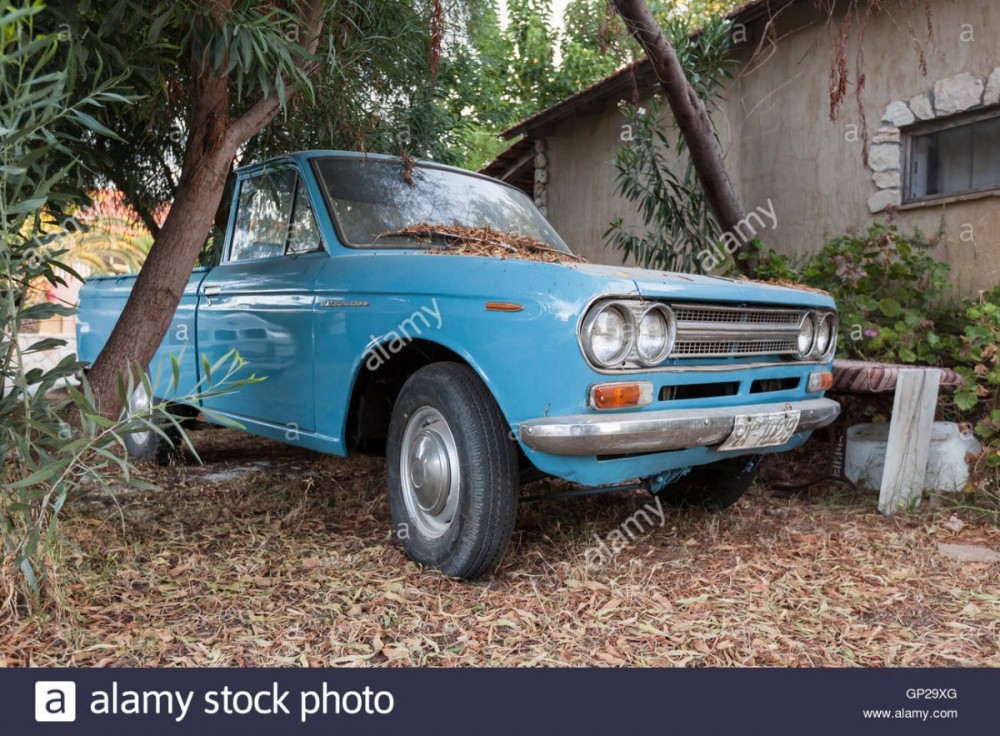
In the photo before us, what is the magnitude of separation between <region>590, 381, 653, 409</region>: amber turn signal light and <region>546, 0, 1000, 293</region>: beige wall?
3.25 meters

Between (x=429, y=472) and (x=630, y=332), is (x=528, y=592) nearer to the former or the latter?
(x=429, y=472)

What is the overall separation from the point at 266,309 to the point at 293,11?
1.51 m

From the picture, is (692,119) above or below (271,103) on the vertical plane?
above

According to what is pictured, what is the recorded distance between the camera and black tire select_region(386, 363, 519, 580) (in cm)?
277

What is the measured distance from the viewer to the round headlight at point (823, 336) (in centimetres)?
350

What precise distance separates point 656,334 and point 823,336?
1186 millimetres

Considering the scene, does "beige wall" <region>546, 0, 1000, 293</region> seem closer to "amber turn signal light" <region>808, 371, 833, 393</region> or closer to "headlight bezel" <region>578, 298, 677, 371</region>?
"amber turn signal light" <region>808, 371, 833, 393</region>

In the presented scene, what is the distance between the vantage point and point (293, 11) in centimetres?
404

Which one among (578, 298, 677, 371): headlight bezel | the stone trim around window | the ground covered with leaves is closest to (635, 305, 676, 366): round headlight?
(578, 298, 677, 371): headlight bezel

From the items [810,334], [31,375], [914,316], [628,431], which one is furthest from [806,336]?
[31,375]

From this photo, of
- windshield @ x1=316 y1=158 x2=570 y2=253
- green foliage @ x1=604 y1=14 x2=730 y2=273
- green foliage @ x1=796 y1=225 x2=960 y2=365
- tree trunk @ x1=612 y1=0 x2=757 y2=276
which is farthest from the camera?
green foliage @ x1=604 y1=14 x2=730 y2=273

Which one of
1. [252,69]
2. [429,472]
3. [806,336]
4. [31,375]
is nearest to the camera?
[31,375]

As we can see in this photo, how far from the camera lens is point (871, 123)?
6.05 metres

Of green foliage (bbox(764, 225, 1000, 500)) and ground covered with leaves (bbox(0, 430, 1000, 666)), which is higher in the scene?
green foliage (bbox(764, 225, 1000, 500))
